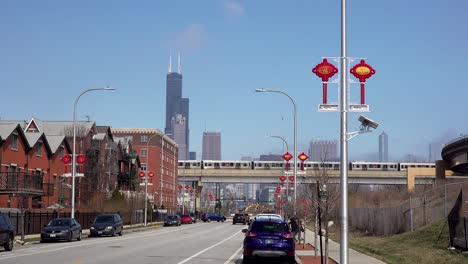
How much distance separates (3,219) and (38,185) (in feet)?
69.8

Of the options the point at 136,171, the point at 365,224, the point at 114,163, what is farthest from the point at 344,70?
the point at 136,171

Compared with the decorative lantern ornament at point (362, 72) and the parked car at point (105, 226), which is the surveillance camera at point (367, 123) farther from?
the parked car at point (105, 226)

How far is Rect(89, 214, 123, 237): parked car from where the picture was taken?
48.1m

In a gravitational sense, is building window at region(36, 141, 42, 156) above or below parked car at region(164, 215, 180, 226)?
above

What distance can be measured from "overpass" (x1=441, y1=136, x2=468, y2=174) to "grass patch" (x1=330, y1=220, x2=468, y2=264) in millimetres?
22353

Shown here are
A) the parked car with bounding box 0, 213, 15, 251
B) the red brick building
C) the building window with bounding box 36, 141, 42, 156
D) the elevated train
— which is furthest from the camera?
the red brick building

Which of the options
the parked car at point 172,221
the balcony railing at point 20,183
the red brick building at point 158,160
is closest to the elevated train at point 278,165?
the red brick building at point 158,160

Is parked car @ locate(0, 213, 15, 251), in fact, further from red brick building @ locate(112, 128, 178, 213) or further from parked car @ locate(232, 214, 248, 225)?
red brick building @ locate(112, 128, 178, 213)

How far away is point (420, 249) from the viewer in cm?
2836

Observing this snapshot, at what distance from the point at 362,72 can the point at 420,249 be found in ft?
48.8

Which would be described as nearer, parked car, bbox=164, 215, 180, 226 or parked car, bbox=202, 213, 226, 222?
parked car, bbox=164, 215, 180, 226

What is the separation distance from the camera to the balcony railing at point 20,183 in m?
46.7

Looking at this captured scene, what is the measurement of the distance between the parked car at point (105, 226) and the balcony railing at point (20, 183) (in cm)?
494

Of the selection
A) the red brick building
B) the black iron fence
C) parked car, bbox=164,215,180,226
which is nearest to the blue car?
the black iron fence
